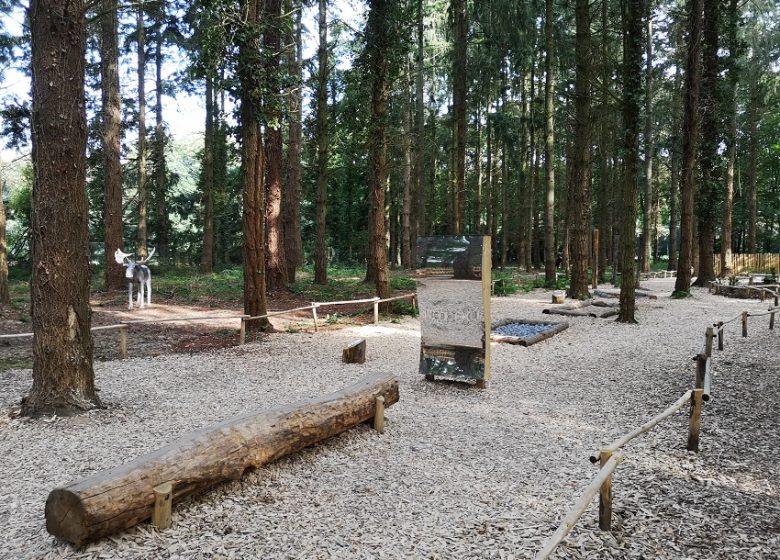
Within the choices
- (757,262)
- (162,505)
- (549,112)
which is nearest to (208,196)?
(549,112)

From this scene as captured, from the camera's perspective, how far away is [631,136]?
1117 centimetres

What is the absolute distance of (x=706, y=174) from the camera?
18.2m

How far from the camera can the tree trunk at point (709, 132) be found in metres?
16.6

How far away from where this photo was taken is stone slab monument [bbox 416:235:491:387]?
6.61 metres

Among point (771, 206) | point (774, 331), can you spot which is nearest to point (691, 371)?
point (774, 331)

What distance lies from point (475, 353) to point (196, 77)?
288 inches

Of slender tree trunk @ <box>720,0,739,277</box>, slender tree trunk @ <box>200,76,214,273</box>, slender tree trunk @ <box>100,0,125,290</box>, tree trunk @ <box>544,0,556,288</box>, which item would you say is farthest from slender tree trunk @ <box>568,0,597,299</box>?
slender tree trunk @ <box>200,76,214,273</box>

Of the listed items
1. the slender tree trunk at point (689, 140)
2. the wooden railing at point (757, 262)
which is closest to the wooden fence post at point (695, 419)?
the slender tree trunk at point (689, 140)

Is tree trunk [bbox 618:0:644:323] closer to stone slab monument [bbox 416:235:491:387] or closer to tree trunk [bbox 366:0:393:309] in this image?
tree trunk [bbox 366:0:393:309]

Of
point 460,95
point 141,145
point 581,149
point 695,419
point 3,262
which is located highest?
point 460,95

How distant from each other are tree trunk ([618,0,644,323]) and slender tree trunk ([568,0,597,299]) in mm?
1400

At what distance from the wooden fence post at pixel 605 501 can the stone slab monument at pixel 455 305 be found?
349cm

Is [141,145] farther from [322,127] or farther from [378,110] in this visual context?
[378,110]

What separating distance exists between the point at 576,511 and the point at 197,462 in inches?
98.8
